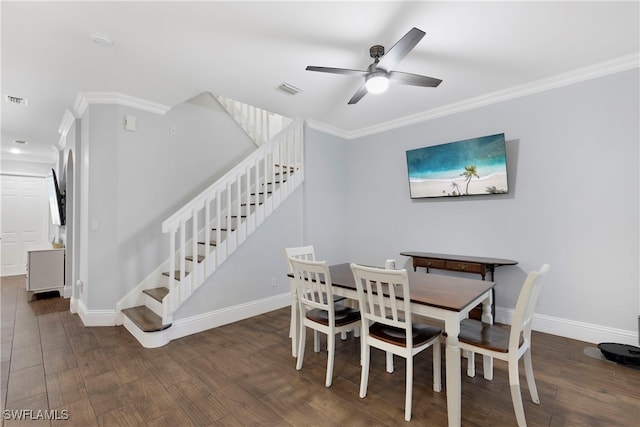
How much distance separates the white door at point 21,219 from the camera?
20.8ft

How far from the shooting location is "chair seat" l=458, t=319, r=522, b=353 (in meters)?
1.83

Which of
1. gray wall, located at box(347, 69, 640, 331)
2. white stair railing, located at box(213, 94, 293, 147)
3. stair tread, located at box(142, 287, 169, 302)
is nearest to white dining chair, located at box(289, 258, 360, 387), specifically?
stair tread, located at box(142, 287, 169, 302)

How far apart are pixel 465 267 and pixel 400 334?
1743 millimetres

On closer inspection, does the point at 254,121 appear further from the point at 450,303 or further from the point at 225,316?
the point at 450,303

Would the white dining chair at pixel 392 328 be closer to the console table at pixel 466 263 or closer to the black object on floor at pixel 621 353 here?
the console table at pixel 466 263

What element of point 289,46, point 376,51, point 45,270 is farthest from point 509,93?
point 45,270

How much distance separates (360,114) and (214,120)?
2.28 metres

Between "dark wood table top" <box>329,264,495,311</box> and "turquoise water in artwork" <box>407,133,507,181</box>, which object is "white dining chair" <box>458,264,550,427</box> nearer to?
"dark wood table top" <box>329,264,495,311</box>

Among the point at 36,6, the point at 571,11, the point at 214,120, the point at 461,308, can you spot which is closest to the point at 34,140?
the point at 214,120

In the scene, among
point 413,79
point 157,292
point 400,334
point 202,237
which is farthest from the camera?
point 202,237

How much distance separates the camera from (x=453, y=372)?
1.72 meters

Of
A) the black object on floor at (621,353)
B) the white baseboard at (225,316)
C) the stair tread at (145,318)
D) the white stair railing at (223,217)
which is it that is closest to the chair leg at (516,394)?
the black object on floor at (621,353)

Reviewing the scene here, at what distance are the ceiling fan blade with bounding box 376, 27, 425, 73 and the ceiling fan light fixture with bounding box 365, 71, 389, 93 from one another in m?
0.05

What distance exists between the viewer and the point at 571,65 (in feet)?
9.50
